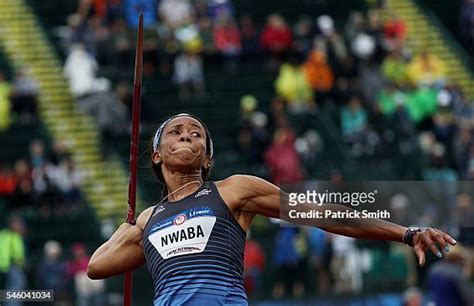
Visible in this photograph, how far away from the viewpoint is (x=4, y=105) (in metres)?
23.7

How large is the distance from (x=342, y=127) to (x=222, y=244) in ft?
55.5

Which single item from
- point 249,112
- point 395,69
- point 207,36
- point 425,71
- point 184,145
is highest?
point 184,145

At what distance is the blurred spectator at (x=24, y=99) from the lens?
2409 centimetres

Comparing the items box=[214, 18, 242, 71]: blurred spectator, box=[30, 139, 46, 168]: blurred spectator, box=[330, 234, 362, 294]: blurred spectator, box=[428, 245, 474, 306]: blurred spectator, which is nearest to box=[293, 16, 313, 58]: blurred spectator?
box=[214, 18, 242, 71]: blurred spectator

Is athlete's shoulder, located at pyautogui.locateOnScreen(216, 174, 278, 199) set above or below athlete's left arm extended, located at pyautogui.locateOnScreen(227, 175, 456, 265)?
above

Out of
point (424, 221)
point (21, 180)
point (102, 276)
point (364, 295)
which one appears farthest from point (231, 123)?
point (102, 276)

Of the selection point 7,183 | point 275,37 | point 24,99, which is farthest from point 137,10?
point 7,183

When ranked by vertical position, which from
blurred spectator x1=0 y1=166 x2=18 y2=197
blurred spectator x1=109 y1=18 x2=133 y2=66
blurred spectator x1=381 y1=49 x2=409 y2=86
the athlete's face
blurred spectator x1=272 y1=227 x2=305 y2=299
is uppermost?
the athlete's face

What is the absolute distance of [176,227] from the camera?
22.5ft

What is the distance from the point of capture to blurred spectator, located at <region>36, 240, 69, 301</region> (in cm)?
1922

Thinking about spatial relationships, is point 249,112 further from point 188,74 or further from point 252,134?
point 188,74

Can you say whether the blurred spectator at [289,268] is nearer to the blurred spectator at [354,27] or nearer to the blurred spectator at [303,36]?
the blurred spectator at [303,36]

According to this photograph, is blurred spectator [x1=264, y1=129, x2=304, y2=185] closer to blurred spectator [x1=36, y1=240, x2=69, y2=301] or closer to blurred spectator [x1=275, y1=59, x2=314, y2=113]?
blurred spectator [x1=275, y1=59, x2=314, y2=113]

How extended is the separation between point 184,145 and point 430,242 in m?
1.44
